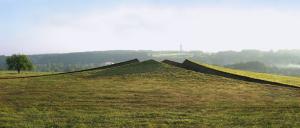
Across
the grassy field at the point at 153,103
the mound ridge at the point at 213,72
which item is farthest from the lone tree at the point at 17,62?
the grassy field at the point at 153,103

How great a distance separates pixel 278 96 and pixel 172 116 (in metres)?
12.7

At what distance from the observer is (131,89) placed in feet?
118

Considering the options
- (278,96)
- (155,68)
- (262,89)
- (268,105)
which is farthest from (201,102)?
(155,68)

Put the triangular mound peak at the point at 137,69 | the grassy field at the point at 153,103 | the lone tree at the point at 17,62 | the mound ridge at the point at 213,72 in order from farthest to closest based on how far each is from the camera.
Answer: the lone tree at the point at 17,62
the triangular mound peak at the point at 137,69
the mound ridge at the point at 213,72
the grassy field at the point at 153,103

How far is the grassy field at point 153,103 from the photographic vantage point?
22281 mm

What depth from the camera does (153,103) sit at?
28.8 meters

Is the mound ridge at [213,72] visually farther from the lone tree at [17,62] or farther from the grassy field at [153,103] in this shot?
the lone tree at [17,62]

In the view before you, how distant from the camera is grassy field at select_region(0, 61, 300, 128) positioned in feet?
73.1

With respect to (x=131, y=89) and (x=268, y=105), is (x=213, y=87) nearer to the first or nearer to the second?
(x=131, y=89)

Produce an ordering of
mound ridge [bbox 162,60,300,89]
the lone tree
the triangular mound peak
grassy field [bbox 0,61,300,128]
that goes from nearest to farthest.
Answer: grassy field [bbox 0,61,300,128], mound ridge [bbox 162,60,300,89], the triangular mound peak, the lone tree

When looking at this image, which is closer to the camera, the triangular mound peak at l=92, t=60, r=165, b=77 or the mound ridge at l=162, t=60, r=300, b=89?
the mound ridge at l=162, t=60, r=300, b=89

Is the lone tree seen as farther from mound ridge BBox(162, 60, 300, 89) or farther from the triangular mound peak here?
mound ridge BBox(162, 60, 300, 89)

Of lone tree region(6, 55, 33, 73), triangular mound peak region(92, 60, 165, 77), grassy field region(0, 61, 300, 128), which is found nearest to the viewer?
grassy field region(0, 61, 300, 128)

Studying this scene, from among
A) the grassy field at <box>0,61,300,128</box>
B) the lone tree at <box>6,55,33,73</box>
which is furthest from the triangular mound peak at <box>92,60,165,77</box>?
the lone tree at <box>6,55,33,73</box>
